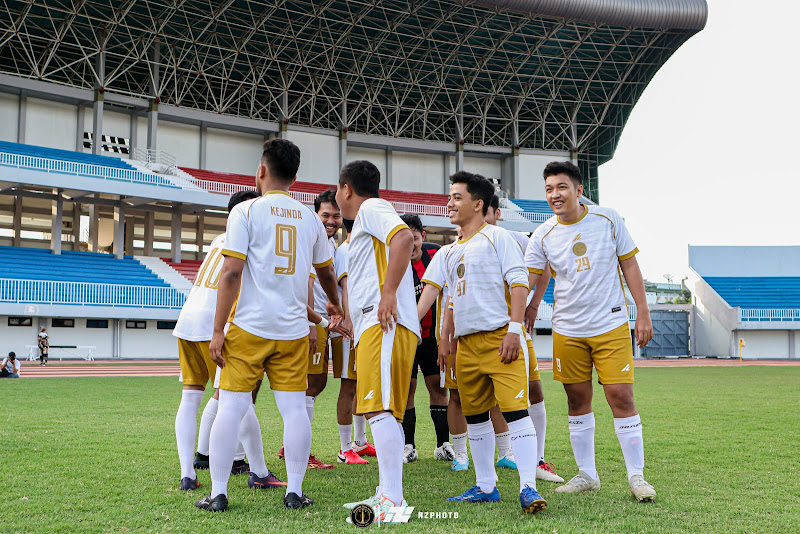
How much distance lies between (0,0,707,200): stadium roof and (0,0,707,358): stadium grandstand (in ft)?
0.41

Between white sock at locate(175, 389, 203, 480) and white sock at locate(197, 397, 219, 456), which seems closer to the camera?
white sock at locate(175, 389, 203, 480)

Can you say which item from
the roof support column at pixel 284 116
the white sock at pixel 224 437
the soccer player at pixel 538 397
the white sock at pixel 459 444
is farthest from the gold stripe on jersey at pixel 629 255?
the roof support column at pixel 284 116

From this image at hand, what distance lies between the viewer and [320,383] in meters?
6.15

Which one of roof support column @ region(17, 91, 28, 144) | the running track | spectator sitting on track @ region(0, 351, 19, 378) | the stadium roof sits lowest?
the running track

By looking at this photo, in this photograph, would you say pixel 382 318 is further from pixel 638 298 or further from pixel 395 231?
pixel 638 298

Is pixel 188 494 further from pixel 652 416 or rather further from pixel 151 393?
pixel 151 393

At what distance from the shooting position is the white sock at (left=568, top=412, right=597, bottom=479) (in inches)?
189

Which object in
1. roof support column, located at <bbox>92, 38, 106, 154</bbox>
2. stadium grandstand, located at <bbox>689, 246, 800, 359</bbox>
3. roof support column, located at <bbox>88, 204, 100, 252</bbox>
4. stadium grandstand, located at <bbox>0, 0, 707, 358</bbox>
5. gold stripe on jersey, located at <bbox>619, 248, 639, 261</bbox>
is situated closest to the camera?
gold stripe on jersey, located at <bbox>619, 248, 639, 261</bbox>

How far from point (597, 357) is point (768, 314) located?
127ft

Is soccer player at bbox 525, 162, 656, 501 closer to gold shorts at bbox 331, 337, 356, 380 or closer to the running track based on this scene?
gold shorts at bbox 331, 337, 356, 380

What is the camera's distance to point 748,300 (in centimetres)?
4116

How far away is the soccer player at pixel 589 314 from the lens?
465 centimetres

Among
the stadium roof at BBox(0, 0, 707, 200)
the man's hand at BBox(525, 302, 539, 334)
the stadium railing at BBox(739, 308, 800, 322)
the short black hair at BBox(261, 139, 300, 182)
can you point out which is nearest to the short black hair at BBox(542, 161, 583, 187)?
the man's hand at BBox(525, 302, 539, 334)

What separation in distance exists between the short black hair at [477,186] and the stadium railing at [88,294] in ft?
80.4
